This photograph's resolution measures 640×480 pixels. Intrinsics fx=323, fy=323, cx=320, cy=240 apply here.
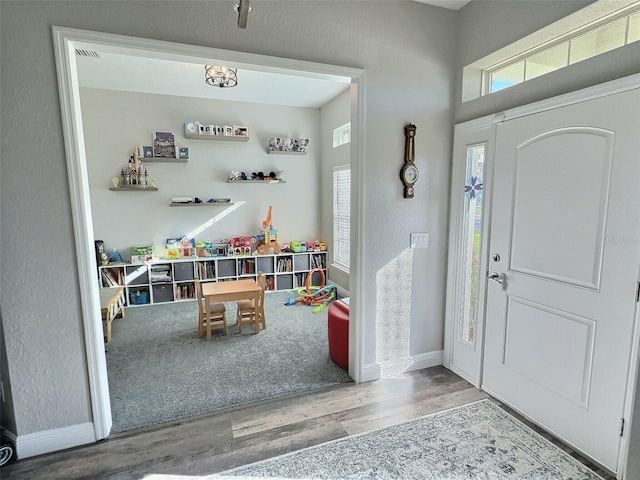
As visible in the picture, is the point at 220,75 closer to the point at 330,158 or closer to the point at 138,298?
the point at 330,158

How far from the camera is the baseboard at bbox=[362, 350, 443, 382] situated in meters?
2.69

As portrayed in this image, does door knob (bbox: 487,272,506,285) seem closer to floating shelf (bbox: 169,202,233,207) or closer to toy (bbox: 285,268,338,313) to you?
toy (bbox: 285,268,338,313)

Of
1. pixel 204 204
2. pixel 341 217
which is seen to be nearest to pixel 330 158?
pixel 341 217

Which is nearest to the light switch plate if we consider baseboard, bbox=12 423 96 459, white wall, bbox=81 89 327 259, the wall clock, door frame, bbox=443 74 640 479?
door frame, bbox=443 74 640 479

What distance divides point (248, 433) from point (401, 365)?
1.37 metres

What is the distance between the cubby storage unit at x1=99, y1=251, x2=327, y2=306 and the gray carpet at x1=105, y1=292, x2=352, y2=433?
588 mm

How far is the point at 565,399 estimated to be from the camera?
6.47 feet

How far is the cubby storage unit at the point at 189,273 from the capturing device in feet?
15.4

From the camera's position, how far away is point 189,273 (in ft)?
16.1

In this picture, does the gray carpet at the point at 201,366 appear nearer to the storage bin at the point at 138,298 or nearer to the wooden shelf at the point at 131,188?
the storage bin at the point at 138,298

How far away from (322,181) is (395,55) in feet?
10.9

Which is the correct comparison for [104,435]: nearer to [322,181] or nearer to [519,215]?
[519,215]

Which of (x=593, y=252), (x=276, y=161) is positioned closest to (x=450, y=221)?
(x=593, y=252)

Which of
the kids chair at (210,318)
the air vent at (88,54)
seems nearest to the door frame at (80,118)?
the kids chair at (210,318)
